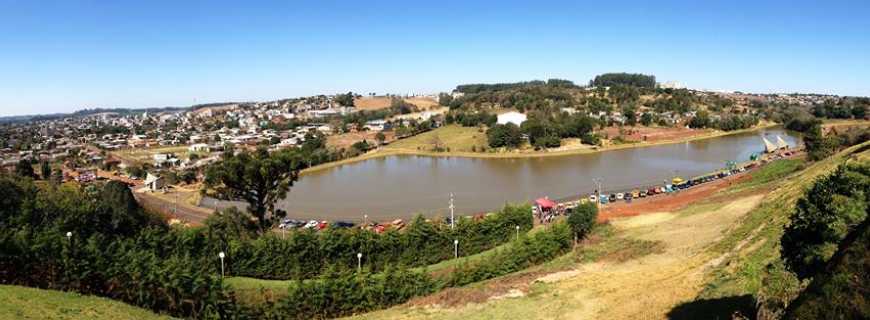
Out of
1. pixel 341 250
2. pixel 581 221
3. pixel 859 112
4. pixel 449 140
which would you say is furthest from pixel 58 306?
pixel 859 112

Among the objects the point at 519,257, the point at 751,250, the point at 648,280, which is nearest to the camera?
the point at 751,250

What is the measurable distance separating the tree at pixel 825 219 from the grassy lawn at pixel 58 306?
1316cm

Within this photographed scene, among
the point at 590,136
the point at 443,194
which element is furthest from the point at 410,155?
the point at 443,194

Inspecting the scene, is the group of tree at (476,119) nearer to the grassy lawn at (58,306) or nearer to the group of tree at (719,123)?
the group of tree at (719,123)

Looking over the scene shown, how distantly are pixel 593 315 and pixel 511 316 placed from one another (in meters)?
1.85

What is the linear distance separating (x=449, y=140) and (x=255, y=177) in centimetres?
5221

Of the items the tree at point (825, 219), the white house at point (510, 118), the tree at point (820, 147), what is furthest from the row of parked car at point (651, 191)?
the white house at point (510, 118)

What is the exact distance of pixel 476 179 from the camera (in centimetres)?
4856

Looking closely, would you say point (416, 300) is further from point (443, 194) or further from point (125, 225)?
point (443, 194)

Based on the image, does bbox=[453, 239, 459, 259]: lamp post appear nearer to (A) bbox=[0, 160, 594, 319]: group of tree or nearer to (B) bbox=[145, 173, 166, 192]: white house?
(A) bbox=[0, 160, 594, 319]: group of tree

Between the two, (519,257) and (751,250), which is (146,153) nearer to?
(519,257)

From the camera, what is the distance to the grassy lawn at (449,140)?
70625 millimetres

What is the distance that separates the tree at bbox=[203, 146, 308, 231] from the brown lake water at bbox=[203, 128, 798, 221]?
10034mm

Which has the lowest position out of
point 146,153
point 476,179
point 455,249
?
point 476,179
